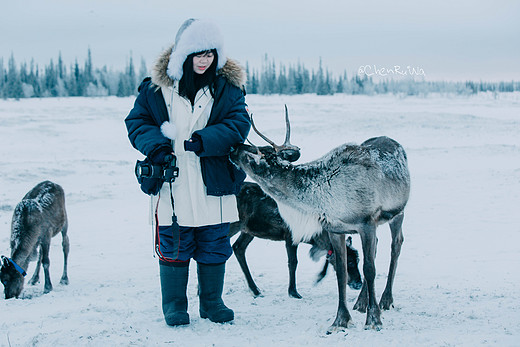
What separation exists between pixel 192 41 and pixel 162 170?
3.40 feet

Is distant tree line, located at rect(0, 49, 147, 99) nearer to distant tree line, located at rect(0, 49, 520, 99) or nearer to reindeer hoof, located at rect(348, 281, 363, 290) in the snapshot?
distant tree line, located at rect(0, 49, 520, 99)

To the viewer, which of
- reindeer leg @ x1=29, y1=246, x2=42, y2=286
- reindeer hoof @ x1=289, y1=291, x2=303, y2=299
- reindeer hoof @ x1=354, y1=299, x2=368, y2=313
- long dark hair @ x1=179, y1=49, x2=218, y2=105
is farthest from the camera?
reindeer leg @ x1=29, y1=246, x2=42, y2=286

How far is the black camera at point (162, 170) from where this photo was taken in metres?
4.28

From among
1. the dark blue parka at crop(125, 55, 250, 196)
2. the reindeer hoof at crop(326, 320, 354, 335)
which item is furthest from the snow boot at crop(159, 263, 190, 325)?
the reindeer hoof at crop(326, 320, 354, 335)

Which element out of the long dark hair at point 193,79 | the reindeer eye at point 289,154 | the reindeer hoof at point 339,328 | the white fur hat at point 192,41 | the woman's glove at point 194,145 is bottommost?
the reindeer hoof at point 339,328

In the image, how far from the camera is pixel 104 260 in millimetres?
8367

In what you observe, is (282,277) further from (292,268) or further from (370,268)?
(370,268)

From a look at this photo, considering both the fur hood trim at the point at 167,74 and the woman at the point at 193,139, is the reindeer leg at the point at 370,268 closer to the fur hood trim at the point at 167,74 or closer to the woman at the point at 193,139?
the woman at the point at 193,139

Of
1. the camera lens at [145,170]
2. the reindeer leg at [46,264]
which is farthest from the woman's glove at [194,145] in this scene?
the reindeer leg at [46,264]

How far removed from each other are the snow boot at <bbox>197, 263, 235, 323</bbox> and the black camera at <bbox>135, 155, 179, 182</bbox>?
0.87 metres

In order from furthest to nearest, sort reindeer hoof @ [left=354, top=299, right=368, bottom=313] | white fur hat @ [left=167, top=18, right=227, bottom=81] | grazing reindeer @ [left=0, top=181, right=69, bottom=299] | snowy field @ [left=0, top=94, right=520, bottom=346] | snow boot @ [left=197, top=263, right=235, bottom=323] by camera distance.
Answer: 1. grazing reindeer @ [left=0, top=181, right=69, bottom=299]
2. reindeer hoof @ [left=354, top=299, right=368, bottom=313]
3. snow boot @ [left=197, top=263, right=235, bottom=323]
4. white fur hat @ [left=167, top=18, right=227, bottom=81]
5. snowy field @ [left=0, top=94, right=520, bottom=346]

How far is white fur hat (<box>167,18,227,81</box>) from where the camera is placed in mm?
4367

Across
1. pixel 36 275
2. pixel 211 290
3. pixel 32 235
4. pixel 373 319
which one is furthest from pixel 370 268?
pixel 36 275

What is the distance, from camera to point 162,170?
4324mm
